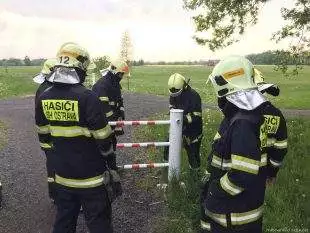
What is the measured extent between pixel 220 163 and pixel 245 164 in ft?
1.23

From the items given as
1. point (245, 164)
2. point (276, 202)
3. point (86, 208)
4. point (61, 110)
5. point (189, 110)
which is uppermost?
point (61, 110)

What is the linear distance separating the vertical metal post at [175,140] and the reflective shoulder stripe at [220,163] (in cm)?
365

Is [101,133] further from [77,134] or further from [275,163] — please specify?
[275,163]

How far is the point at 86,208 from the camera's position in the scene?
17.3 feet

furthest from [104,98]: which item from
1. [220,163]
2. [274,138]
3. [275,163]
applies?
[220,163]

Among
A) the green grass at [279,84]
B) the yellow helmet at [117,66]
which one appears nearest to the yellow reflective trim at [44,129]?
the yellow helmet at [117,66]

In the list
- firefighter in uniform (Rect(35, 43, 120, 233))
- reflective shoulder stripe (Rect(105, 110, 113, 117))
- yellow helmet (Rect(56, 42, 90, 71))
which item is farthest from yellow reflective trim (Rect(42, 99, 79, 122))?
reflective shoulder stripe (Rect(105, 110, 113, 117))

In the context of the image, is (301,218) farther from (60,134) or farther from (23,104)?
(23,104)

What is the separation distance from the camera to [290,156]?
33.0 feet

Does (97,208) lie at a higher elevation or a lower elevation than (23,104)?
higher

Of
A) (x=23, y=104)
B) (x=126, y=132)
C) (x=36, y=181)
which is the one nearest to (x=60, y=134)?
(x=36, y=181)

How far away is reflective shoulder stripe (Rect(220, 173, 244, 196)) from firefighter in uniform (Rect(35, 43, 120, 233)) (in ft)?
4.65

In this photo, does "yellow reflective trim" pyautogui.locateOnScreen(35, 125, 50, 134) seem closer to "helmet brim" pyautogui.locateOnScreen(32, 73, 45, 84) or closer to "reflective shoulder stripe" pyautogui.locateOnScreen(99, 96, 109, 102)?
"helmet brim" pyautogui.locateOnScreen(32, 73, 45, 84)

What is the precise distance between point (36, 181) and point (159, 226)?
11.1ft
